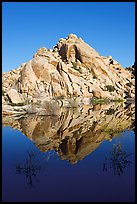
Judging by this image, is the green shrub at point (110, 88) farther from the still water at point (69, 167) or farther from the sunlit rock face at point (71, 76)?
the still water at point (69, 167)

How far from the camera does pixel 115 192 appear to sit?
825cm

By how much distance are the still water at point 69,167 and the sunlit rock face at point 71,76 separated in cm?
2965

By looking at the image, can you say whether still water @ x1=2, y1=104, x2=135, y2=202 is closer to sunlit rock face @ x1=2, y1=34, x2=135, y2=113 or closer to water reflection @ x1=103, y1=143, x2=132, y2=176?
water reflection @ x1=103, y1=143, x2=132, y2=176

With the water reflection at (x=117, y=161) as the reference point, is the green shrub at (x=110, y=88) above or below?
above

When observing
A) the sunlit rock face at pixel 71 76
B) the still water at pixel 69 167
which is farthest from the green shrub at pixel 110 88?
the still water at pixel 69 167

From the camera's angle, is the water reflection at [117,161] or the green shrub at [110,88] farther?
the green shrub at [110,88]

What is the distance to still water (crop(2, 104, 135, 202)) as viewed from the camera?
8185mm

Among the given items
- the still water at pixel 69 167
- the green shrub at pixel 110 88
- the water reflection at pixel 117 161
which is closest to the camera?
the still water at pixel 69 167

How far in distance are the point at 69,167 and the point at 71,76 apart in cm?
5054

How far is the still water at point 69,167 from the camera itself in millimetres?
8185

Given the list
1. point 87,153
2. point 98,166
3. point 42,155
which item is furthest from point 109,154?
point 42,155

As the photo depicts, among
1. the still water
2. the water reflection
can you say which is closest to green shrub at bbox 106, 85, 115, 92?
the still water

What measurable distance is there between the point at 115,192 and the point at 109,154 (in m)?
4.40

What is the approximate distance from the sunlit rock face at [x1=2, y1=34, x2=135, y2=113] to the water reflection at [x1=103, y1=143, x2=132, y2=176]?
33.8m
